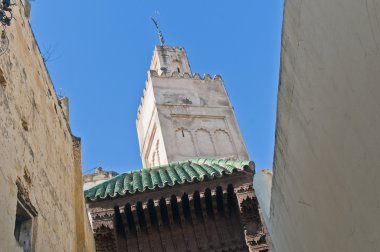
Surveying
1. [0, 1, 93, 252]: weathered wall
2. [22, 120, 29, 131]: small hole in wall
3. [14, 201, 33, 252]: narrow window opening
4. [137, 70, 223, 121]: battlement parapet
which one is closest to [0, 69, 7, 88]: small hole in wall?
[0, 1, 93, 252]: weathered wall

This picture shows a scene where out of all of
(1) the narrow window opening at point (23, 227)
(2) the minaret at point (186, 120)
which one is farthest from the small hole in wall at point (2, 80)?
(2) the minaret at point (186, 120)

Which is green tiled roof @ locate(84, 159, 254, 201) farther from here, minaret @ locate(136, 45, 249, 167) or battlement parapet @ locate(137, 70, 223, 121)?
battlement parapet @ locate(137, 70, 223, 121)

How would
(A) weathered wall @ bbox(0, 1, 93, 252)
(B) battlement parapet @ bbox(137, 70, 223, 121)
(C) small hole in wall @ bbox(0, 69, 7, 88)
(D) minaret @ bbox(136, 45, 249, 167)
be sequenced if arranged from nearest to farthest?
(A) weathered wall @ bbox(0, 1, 93, 252) < (C) small hole in wall @ bbox(0, 69, 7, 88) < (D) minaret @ bbox(136, 45, 249, 167) < (B) battlement parapet @ bbox(137, 70, 223, 121)

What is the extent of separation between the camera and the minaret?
14328 millimetres

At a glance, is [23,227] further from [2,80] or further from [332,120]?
[332,120]

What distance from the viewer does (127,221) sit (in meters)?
8.75

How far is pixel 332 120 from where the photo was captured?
3555 mm

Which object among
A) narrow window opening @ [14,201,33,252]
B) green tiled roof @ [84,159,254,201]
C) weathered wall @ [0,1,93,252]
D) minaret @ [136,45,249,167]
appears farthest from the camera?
minaret @ [136,45,249,167]

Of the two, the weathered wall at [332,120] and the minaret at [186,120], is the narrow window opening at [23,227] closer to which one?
the weathered wall at [332,120]

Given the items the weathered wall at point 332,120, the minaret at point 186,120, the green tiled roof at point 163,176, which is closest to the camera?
the weathered wall at point 332,120

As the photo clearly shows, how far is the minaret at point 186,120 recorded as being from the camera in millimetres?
14328

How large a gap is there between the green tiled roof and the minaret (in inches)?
149

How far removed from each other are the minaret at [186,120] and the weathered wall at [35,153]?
7.38 metres

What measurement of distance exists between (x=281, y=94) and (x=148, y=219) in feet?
15.9
